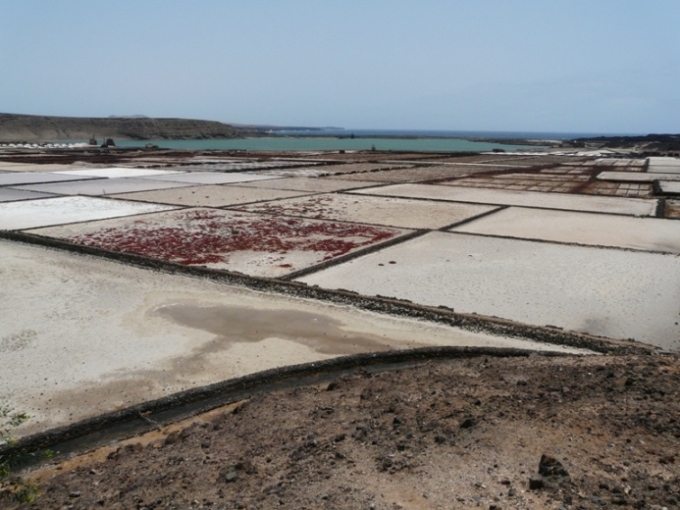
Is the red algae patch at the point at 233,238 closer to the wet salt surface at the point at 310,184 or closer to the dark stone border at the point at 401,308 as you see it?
the dark stone border at the point at 401,308

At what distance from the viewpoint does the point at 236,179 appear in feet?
75.9

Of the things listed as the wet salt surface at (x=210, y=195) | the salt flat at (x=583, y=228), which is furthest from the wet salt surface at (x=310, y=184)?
the salt flat at (x=583, y=228)

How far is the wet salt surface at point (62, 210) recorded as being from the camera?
13156 millimetres

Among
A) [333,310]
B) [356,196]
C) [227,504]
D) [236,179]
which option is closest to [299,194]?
[356,196]

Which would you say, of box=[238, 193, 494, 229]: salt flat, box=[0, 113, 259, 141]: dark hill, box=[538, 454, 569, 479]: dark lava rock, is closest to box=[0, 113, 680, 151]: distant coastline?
box=[0, 113, 259, 141]: dark hill

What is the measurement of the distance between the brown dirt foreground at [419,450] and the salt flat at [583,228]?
6932mm

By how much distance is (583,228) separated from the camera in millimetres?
12930

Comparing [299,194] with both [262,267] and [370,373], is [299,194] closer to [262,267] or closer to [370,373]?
[262,267]

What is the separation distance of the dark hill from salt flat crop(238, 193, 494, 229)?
216 feet

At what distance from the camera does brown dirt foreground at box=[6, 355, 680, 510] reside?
3262 millimetres

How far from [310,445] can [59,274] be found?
21.5ft

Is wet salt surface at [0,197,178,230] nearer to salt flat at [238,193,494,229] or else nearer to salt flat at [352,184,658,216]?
salt flat at [238,193,494,229]

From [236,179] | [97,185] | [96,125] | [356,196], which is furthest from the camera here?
[96,125]

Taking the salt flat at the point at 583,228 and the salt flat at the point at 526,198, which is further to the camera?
the salt flat at the point at 526,198
